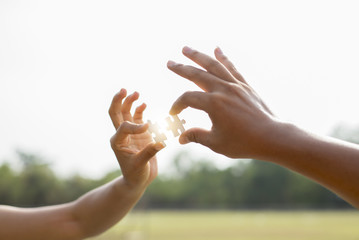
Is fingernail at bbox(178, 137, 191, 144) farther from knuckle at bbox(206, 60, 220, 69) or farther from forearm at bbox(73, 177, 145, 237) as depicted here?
forearm at bbox(73, 177, 145, 237)

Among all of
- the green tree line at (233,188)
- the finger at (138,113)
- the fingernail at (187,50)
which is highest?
the fingernail at (187,50)

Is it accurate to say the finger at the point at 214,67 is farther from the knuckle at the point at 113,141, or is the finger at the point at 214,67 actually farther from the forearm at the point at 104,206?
the forearm at the point at 104,206

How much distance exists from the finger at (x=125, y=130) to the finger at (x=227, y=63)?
1.04 ft

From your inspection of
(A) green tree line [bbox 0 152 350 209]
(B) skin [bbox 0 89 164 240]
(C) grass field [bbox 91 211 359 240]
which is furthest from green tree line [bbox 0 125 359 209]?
(B) skin [bbox 0 89 164 240]

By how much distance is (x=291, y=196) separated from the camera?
60094 mm

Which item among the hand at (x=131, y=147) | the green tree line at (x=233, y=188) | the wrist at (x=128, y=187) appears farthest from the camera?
the green tree line at (x=233, y=188)

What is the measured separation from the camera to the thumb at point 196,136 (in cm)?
124

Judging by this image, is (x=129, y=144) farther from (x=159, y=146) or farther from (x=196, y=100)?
(x=196, y=100)

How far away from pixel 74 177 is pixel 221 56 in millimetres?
42943

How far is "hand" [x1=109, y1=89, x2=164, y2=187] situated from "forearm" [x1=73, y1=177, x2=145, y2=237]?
0.23ft

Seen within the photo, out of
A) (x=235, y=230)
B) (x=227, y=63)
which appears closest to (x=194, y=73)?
(x=227, y=63)

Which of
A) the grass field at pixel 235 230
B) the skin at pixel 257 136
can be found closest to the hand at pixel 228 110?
the skin at pixel 257 136

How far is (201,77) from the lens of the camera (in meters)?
1.23

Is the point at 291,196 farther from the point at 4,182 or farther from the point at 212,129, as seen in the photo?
the point at 212,129
